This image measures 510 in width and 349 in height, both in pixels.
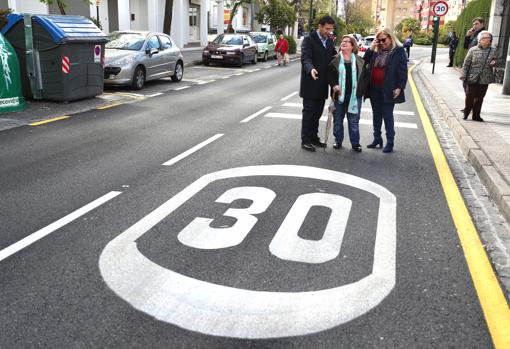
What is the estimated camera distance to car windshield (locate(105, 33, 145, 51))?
1592cm

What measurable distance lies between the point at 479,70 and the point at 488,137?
78.9 inches

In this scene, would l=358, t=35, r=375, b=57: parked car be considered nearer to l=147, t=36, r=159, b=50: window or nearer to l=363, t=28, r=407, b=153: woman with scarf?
l=147, t=36, r=159, b=50: window

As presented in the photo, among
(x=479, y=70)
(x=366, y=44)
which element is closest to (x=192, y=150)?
(x=479, y=70)

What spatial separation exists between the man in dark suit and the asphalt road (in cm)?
63

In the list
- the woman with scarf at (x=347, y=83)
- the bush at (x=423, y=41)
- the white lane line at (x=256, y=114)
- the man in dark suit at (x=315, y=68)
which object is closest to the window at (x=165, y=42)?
the white lane line at (x=256, y=114)

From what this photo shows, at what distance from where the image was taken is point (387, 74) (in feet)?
26.5

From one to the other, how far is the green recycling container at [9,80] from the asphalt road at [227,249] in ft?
9.63

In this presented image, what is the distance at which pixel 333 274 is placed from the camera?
3.94 m

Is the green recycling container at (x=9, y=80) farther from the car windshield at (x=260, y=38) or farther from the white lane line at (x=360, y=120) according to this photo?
the car windshield at (x=260, y=38)

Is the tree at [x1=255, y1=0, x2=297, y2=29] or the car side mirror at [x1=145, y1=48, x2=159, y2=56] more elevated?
the tree at [x1=255, y1=0, x2=297, y2=29]

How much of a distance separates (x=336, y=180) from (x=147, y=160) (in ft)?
8.59

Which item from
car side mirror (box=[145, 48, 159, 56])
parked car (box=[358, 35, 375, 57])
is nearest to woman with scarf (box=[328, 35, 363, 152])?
car side mirror (box=[145, 48, 159, 56])

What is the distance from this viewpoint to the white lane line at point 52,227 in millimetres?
4270

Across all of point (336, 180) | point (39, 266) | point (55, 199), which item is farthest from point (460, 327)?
point (55, 199)
